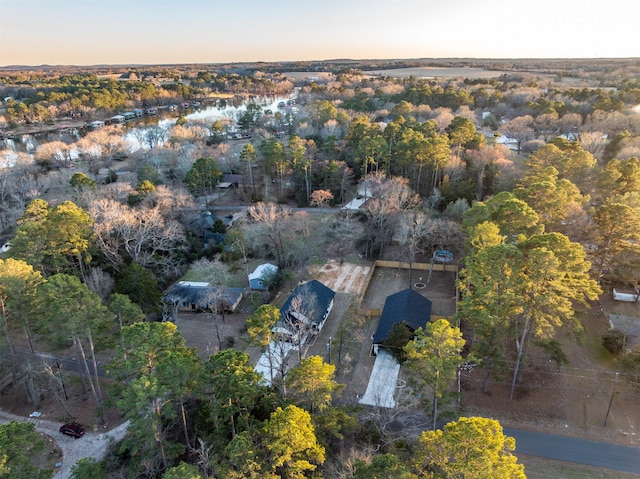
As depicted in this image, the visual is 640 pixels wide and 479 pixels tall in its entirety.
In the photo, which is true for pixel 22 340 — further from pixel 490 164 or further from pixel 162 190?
pixel 490 164

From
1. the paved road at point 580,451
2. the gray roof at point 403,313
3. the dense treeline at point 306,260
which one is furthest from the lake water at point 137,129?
the paved road at point 580,451

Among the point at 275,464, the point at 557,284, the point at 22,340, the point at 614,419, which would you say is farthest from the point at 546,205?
the point at 22,340

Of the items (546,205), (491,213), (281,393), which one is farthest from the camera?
(546,205)

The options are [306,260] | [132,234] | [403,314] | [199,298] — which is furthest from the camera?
[306,260]

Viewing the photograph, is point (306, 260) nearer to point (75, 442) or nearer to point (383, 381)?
point (383, 381)

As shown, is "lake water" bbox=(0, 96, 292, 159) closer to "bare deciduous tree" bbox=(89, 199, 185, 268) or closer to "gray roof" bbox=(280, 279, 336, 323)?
"bare deciduous tree" bbox=(89, 199, 185, 268)

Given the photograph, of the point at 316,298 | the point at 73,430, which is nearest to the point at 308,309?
the point at 316,298
